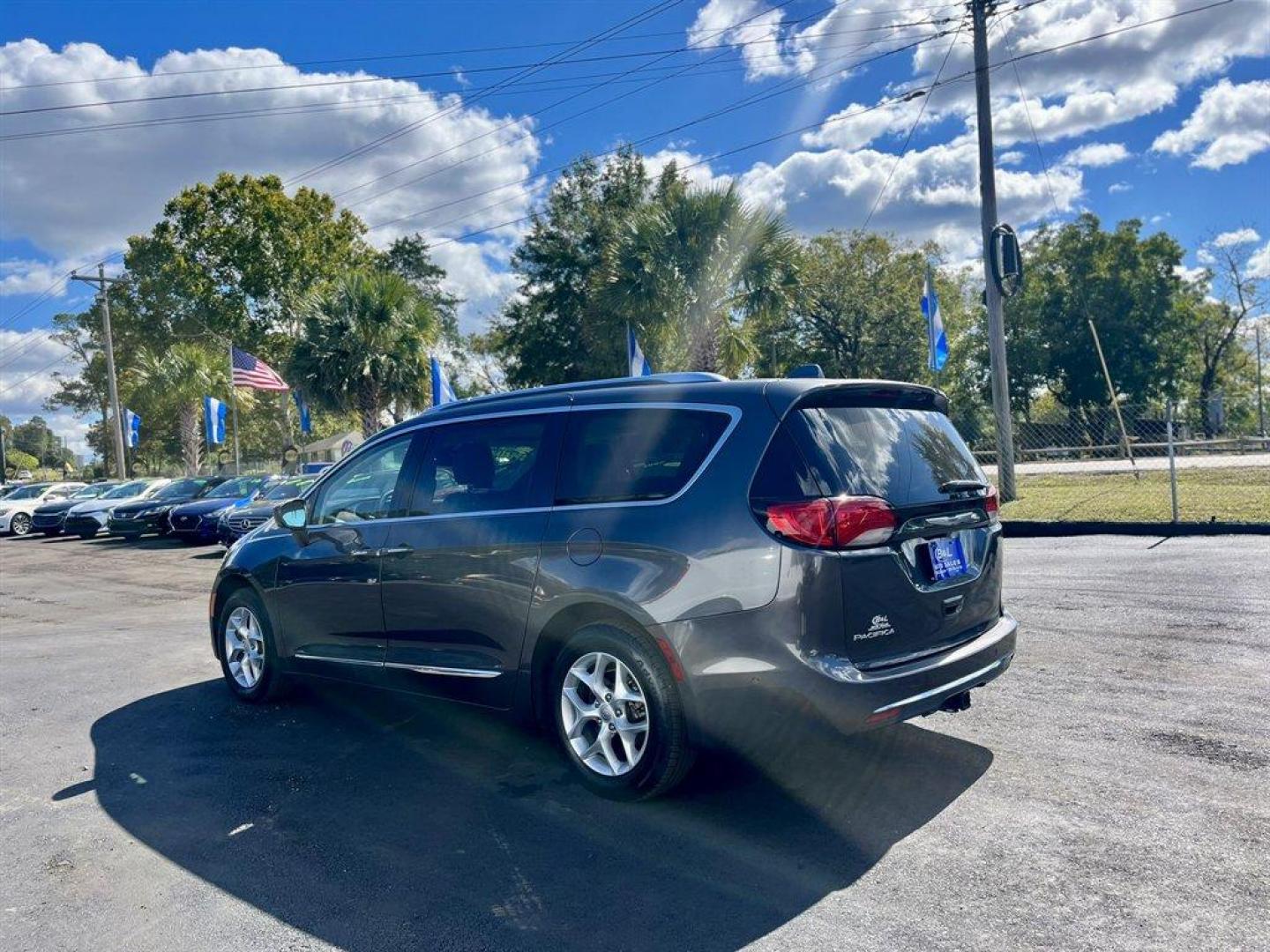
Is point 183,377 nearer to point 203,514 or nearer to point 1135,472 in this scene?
point 203,514

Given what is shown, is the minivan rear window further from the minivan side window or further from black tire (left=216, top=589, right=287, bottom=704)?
black tire (left=216, top=589, right=287, bottom=704)

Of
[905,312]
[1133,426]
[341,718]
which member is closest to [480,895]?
[341,718]

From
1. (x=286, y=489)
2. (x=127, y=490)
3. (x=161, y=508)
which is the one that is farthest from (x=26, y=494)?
(x=286, y=489)

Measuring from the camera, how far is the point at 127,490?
2753 cm

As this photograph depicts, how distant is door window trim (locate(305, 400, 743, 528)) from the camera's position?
391cm

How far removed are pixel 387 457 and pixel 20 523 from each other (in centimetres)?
3059

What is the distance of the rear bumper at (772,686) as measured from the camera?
359 cm

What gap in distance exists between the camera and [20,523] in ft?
99.0

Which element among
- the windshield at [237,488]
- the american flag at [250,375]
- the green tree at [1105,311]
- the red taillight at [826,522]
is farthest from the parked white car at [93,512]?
the green tree at [1105,311]

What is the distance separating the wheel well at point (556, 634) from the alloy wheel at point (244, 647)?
2398mm

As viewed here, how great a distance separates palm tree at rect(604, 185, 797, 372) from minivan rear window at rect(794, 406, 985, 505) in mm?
19264

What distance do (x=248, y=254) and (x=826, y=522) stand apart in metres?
45.2

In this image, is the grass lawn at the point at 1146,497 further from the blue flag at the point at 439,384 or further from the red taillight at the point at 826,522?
the blue flag at the point at 439,384

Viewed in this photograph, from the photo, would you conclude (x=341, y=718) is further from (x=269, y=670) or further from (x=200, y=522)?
(x=200, y=522)
